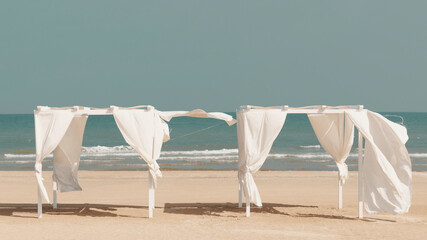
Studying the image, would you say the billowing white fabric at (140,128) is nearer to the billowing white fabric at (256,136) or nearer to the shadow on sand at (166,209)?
the shadow on sand at (166,209)

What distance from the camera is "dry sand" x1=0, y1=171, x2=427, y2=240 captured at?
28.1ft

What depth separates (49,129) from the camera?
31.9 ft

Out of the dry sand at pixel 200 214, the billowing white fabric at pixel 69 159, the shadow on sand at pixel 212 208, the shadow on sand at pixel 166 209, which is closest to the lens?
the dry sand at pixel 200 214

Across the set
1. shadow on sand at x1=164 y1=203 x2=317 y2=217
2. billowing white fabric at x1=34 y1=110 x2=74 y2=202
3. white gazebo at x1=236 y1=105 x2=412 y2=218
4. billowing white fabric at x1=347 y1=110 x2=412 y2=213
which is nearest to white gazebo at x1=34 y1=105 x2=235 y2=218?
billowing white fabric at x1=34 y1=110 x2=74 y2=202

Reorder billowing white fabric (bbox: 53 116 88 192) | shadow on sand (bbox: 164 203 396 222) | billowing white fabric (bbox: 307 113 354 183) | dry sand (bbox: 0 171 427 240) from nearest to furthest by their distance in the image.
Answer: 1. dry sand (bbox: 0 171 427 240)
2. shadow on sand (bbox: 164 203 396 222)
3. billowing white fabric (bbox: 307 113 354 183)
4. billowing white fabric (bbox: 53 116 88 192)

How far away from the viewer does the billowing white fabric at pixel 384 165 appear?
9.36 metres

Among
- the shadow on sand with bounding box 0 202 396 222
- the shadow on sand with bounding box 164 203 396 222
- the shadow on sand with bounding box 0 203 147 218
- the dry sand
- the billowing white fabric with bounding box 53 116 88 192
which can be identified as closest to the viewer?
the dry sand

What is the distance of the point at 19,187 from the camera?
14570 mm

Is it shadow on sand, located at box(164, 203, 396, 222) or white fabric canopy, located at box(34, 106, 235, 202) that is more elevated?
white fabric canopy, located at box(34, 106, 235, 202)

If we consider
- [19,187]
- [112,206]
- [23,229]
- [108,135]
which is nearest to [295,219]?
[112,206]

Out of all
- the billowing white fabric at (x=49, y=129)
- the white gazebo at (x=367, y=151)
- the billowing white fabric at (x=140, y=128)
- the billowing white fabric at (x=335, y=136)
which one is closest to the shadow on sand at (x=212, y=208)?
the white gazebo at (x=367, y=151)

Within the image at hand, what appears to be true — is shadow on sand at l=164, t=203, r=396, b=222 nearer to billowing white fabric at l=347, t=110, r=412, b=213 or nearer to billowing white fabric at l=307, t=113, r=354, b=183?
billowing white fabric at l=347, t=110, r=412, b=213

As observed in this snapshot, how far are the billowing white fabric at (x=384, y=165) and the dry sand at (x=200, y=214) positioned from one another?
0.35m

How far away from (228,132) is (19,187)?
1373 inches
